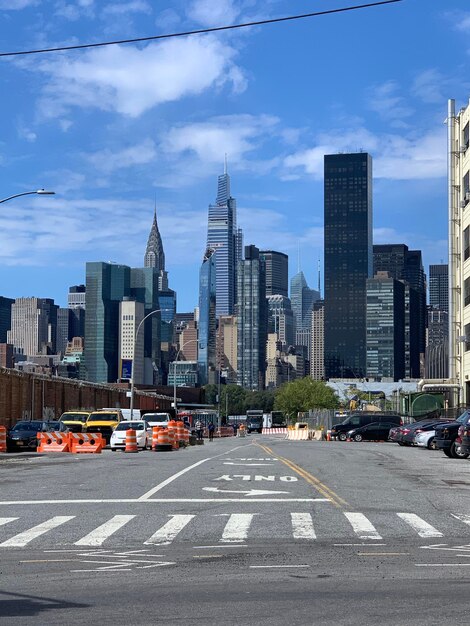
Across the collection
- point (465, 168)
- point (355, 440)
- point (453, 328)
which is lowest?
point (355, 440)

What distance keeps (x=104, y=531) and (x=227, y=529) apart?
5.78 feet

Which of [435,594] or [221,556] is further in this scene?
[221,556]

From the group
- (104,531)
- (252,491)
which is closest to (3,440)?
(252,491)

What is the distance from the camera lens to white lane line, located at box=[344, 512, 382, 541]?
13854 millimetres

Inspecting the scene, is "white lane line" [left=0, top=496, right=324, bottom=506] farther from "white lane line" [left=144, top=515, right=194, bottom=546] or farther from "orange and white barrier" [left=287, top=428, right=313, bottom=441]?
"orange and white barrier" [left=287, top=428, right=313, bottom=441]

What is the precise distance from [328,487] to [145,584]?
39.2 ft

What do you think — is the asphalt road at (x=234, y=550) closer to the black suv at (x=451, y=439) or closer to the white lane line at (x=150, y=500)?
the white lane line at (x=150, y=500)

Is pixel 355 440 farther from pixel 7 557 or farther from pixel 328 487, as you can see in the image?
pixel 7 557

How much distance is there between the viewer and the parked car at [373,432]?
6819 centimetres

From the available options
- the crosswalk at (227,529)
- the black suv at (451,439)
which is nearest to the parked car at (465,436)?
the black suv at (451,439)

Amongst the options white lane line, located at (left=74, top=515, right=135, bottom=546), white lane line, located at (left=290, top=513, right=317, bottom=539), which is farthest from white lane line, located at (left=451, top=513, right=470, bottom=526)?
white lane line, located at (left=74, top=515, right=135, bottom=546)

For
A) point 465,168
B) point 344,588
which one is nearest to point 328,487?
point 344,588

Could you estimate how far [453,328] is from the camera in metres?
81.4

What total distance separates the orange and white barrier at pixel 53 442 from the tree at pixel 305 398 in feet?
358
